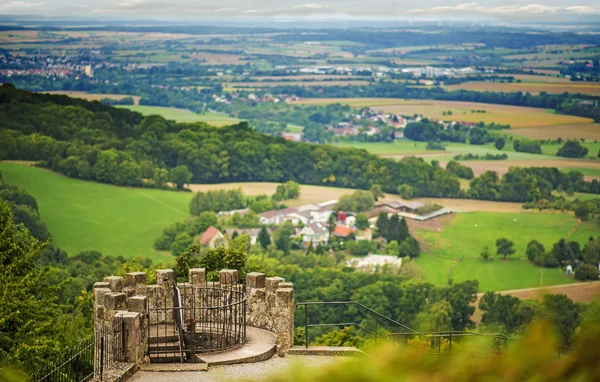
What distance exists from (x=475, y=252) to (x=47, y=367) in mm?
71365

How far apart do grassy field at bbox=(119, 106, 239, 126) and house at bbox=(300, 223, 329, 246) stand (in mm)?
40078

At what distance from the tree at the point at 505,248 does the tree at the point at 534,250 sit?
1.33 metres

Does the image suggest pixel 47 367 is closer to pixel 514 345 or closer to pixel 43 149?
pixel 514 345

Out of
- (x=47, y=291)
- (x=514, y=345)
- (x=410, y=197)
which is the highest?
(x=514, y=345)

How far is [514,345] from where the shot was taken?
2.71m

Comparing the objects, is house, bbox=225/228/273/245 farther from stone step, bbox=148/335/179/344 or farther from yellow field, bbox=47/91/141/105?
stone step, bbox=148/335/179/344

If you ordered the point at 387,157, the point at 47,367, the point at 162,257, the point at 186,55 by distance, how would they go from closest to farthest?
the point at 47,367 → the point at 162,257 → the point at 387,157 → the point at 186,55

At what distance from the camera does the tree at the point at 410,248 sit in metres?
85.7

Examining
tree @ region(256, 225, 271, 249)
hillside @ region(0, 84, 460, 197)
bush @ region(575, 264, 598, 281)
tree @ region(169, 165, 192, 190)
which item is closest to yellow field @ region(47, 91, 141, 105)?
hillside @ region(0, 84, 460, 197)

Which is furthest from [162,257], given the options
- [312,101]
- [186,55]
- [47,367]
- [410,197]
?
[186,55]

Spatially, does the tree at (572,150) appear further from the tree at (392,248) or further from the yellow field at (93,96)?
the yellow field at (93,96)

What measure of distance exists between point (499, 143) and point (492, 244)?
39522 mm

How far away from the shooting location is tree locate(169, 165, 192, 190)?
4026 inches

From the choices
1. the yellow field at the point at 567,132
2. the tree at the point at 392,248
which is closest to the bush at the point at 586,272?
the tree at the point at 392,248
